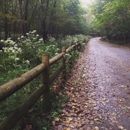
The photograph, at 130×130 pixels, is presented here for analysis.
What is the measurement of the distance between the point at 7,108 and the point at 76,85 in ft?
11.7

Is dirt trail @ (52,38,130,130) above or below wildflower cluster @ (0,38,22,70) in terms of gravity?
below

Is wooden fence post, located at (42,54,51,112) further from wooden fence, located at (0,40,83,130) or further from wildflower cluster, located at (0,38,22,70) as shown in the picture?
wildflower cluster, located at (0,38,22,70)

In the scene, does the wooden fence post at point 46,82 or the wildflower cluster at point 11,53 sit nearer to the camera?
the wooden fence post at point 46,82

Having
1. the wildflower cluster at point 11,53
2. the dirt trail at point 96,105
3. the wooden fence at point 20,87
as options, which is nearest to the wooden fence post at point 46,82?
the wooden fence at point 20,87

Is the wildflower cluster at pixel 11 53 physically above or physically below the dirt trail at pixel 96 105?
above

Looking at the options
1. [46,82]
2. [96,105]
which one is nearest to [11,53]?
[46,82]

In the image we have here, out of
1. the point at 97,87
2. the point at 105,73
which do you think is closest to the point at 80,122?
the point at 97,87

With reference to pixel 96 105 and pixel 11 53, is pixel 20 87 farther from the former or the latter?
pixel 11 53

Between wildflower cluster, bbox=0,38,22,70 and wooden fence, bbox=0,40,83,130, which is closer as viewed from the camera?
wooden fence, bbox=0,40,83,130

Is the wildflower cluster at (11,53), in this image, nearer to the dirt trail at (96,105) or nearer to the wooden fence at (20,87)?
the wooden fence at (20,87)

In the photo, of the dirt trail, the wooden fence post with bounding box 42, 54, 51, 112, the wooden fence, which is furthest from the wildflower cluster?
the dirt trail

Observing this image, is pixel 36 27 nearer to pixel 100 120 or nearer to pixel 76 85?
pixel 76 85

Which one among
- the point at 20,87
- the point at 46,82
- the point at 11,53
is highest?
the point at 11,53

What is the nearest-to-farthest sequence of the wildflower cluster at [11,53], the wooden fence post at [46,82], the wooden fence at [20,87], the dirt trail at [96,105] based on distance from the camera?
1. the wooden fence at [20,87]
2. the dirt trail at [96,105]
3. the wooden fence post at [46,82]
4. the wildflower cluster at [11,53]
